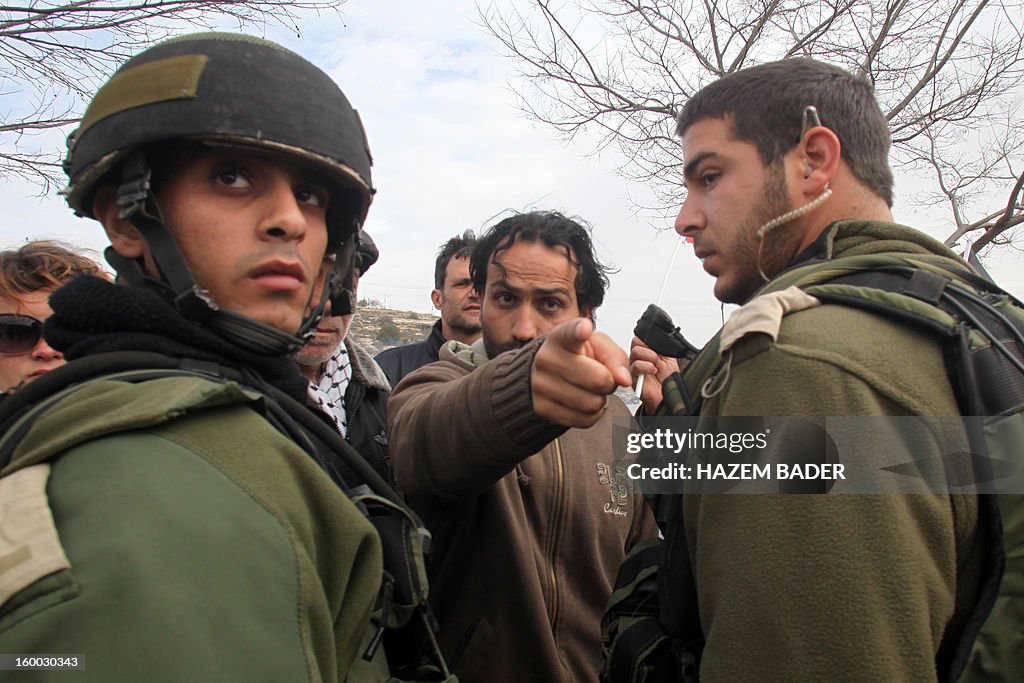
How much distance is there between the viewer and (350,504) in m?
1.13

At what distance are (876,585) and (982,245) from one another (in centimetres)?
815

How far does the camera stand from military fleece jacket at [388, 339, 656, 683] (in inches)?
70.1

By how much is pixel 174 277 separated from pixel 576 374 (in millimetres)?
858

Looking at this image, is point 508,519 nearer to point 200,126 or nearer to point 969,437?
point 969,437

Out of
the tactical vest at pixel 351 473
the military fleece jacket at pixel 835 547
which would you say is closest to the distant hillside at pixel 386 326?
the tactical vest at pixel 351 473

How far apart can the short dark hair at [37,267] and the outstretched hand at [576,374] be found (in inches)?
94.4

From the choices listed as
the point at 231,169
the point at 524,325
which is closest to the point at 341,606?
the point at 231,169

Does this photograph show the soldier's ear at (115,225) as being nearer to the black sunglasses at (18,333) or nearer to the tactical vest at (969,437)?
the tactical vest at (969,437)

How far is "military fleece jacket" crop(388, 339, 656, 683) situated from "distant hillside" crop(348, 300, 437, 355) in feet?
35.4

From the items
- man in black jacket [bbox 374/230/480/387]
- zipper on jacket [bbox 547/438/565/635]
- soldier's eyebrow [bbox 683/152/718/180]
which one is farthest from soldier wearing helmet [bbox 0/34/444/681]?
man in black jacket [bbox 374/230/480/387]

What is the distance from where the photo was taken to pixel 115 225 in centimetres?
159

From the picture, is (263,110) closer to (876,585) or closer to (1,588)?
(1,588)

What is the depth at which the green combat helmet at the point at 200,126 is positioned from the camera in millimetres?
1420

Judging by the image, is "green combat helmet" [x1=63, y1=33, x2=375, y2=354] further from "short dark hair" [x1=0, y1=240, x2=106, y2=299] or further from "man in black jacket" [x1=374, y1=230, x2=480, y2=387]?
"man in black jacket" [x1=374, y1=230, x2=480, y2=387]
